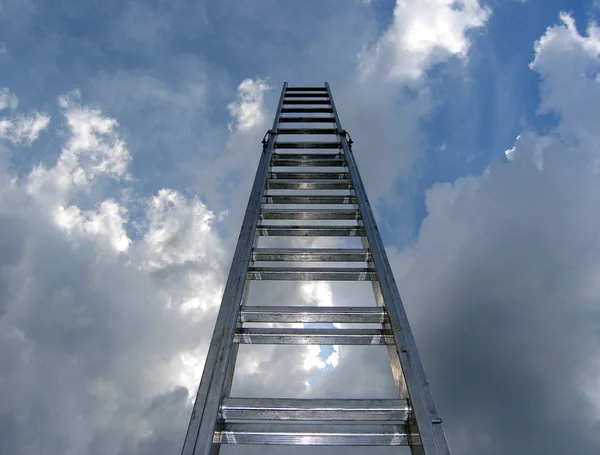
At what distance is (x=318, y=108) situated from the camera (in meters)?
7.56

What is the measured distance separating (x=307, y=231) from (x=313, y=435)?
6.98ft

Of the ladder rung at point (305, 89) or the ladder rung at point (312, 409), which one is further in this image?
the ladder rung at point (305, 89)

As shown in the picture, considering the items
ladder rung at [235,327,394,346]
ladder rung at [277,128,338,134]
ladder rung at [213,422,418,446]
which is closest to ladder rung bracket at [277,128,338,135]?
ladder rung at [277,128,338,134]

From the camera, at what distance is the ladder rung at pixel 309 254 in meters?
3.61

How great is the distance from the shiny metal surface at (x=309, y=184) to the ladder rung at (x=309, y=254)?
1441mm

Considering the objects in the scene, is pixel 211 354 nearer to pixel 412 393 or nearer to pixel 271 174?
pixel 412 393

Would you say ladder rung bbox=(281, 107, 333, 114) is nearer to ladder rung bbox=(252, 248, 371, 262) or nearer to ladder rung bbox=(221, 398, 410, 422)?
ladder rung bbox=(252, 248, 371, 262)

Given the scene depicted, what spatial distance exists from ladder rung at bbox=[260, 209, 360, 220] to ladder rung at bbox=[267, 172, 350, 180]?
0.93 meters

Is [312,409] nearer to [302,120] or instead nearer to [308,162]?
[308,162]

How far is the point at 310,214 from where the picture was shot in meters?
4.36

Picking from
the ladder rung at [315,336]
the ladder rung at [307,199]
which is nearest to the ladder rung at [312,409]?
the ladder rung at [315,336]

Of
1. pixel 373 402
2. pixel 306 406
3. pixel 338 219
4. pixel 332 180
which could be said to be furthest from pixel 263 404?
pixel 332 180

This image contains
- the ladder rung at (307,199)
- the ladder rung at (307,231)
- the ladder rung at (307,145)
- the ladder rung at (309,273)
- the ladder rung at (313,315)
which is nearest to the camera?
the ladder rung at (313,315)

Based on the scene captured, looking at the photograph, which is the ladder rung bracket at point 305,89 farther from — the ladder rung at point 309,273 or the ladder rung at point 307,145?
the ladder rung at point 309,273
